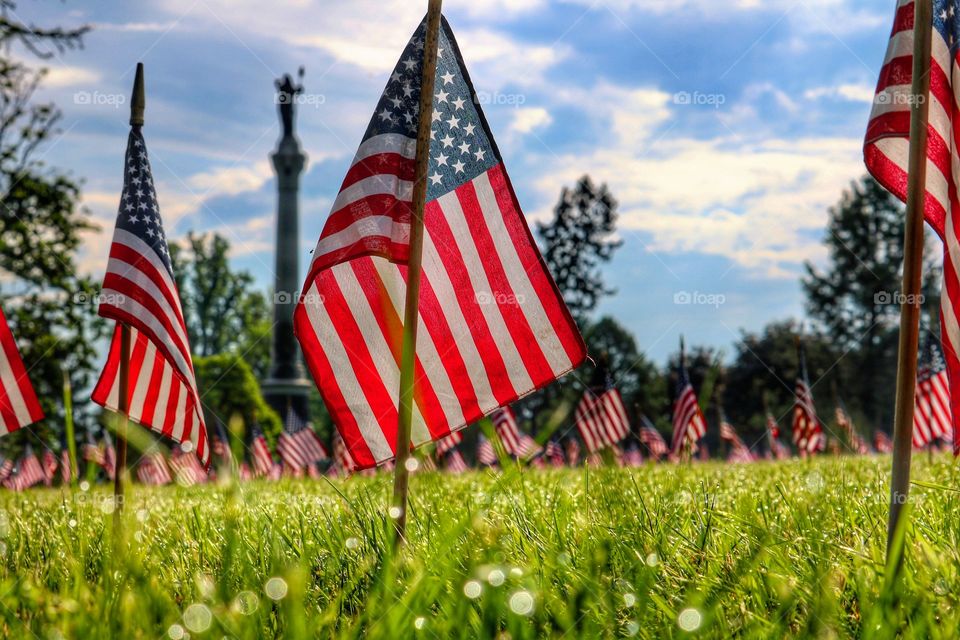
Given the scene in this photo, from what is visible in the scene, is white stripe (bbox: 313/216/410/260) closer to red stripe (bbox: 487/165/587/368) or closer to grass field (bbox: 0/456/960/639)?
red stripe (bbox: 487/165/587/368)

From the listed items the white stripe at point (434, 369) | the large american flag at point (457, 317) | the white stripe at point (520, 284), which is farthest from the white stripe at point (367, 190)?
the white stripe at point (520, 284)

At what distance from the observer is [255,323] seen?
63125 mm

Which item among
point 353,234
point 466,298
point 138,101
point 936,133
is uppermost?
point 138,101

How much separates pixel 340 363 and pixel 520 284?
110cm

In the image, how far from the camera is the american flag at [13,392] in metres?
6.32

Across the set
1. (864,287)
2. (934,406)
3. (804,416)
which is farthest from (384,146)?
(864,287)

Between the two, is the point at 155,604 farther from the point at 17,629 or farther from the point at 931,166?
the point at 931,166

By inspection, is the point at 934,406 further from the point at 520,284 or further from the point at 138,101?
the point at 138,101

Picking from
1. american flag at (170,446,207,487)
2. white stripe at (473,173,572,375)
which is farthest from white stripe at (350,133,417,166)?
american flag at (170,446,207,487)

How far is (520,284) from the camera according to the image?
5.02 metres

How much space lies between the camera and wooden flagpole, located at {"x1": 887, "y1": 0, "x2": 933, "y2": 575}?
→ 361 cm

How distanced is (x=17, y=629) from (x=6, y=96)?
20.4m

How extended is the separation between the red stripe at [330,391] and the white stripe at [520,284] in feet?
3.65

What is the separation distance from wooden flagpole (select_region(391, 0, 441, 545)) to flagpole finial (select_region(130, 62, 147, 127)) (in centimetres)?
265
